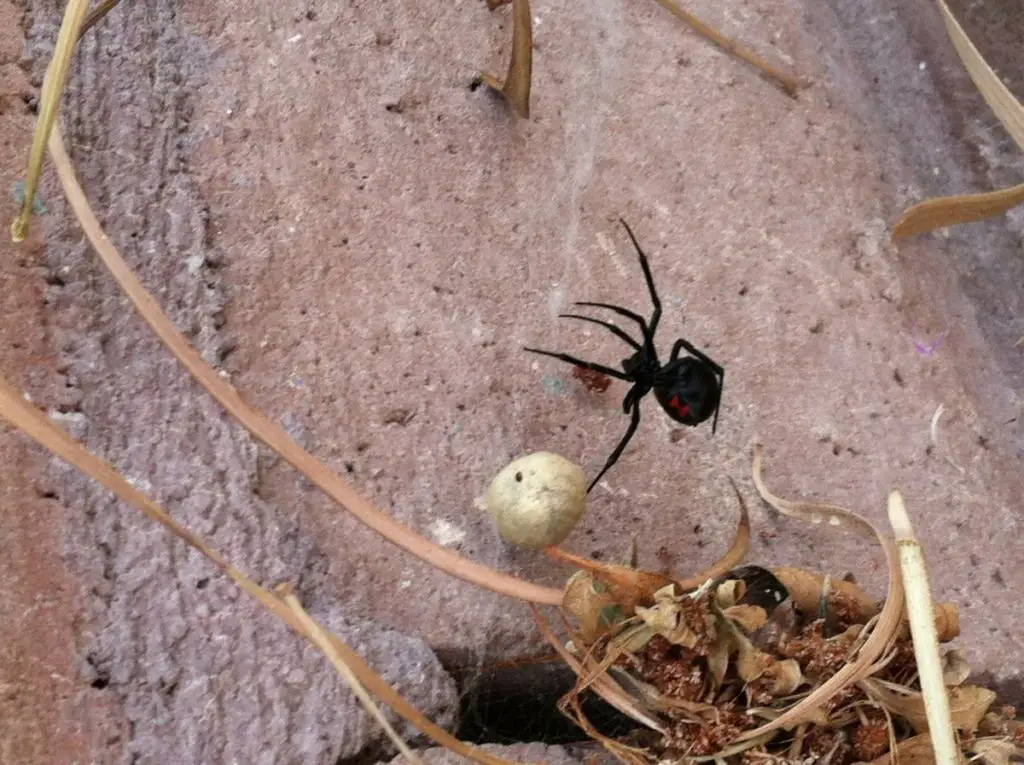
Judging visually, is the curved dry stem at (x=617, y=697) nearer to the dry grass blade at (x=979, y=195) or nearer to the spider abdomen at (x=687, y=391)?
→ the spider abdomen at (x=687, y=391)

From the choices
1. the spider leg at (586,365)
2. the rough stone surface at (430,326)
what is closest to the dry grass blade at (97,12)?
the rough stone surface at (430,326)

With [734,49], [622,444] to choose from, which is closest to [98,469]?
[622,444]

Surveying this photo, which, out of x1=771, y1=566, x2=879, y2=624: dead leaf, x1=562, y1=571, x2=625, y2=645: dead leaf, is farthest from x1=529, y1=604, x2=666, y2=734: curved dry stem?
x1=771, y1=566, x2=879, y2=624: dead leaf

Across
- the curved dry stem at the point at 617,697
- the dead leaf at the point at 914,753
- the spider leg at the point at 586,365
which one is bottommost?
the dead leaf at the point at 914,753

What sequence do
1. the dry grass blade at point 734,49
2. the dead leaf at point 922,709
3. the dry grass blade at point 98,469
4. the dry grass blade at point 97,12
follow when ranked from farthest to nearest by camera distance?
1. the dry grass blade at point 734,49
2. the dry grass blade at point 97,12
3. the dead leaf at point 922,709
4. the dry grass blade at point 98,469

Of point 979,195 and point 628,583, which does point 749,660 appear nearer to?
point 628,583

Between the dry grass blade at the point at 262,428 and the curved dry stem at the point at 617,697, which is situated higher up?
the dry grass blade at the point at 262,428
